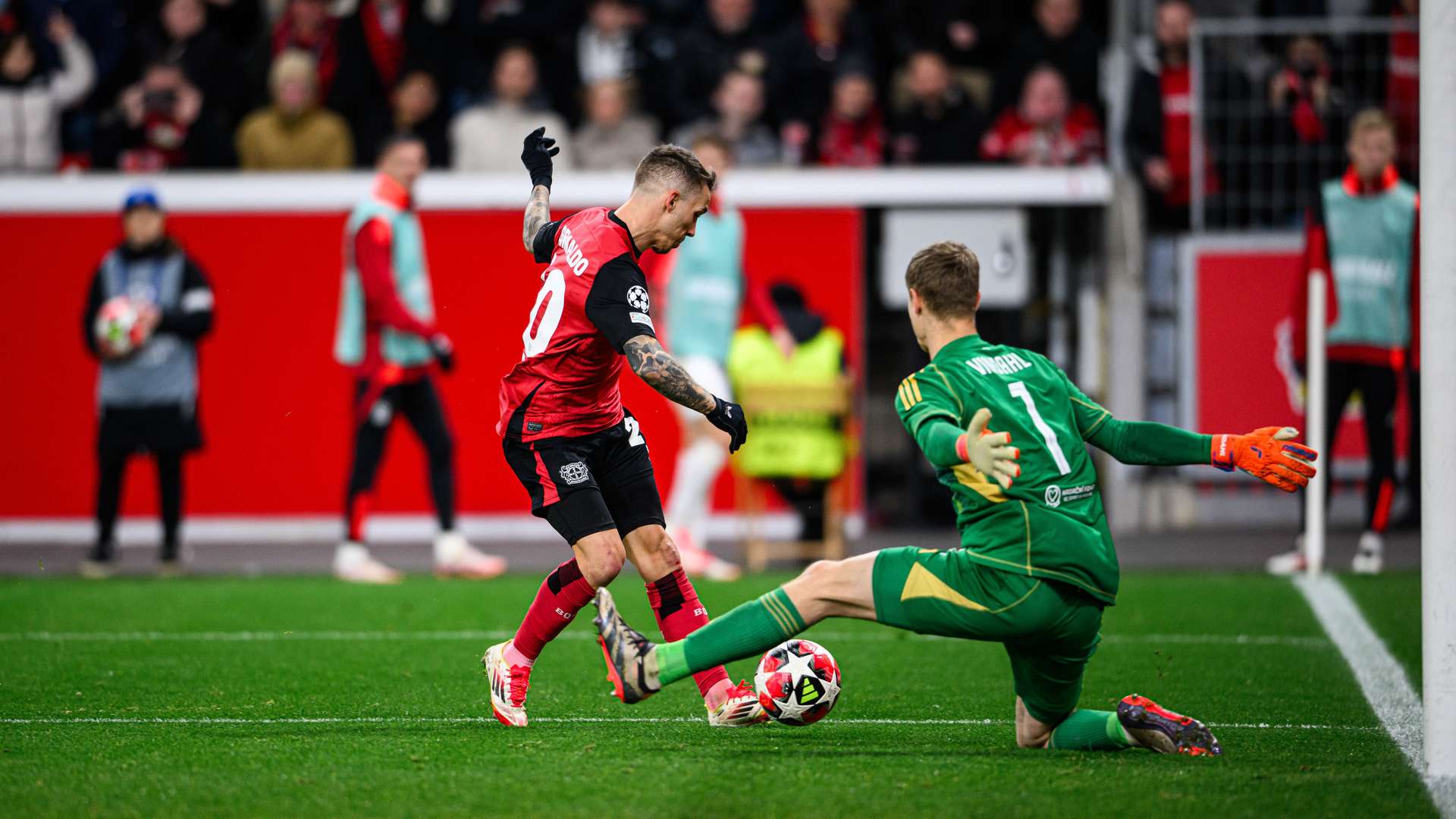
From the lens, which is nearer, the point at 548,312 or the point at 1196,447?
the point at 1196,447

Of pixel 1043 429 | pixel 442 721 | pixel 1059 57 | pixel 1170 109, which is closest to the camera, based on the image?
pixel 1043 429

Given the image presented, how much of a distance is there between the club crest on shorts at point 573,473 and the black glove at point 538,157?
1.01 metres

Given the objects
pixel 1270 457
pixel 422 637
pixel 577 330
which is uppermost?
pixel 577 330

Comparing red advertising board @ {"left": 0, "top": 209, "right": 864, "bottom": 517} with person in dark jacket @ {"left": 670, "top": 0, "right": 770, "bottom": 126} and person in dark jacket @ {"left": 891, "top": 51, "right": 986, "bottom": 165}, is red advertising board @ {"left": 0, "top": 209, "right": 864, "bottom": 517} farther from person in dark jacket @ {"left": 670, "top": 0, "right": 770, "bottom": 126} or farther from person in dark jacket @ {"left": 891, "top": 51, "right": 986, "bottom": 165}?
person in dark jacket @ {"left": 670, "top": 0, "right": 770, "bottom": 126}

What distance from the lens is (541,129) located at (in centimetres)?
625

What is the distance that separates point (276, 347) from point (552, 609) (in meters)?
8.39

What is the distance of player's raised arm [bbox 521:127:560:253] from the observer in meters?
6.18

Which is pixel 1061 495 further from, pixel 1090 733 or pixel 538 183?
pixel 538 183

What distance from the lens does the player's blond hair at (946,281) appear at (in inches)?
200

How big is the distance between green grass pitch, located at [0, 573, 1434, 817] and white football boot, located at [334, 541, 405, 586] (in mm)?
1244

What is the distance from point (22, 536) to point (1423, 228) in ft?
37.5

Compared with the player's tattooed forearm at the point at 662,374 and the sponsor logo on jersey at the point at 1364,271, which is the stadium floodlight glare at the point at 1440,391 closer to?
the player's tattooed forearm at the point at 662,374

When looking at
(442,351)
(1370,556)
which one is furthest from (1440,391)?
(442,351)

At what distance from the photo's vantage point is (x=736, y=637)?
5062 millimetres
